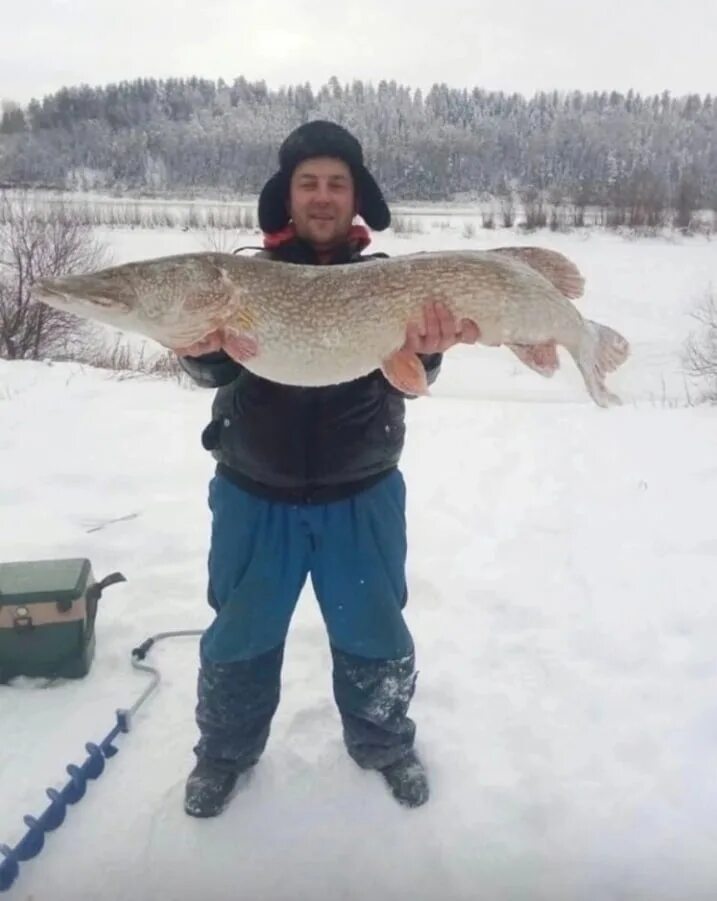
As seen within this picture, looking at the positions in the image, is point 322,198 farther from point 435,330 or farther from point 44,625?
point 44,625

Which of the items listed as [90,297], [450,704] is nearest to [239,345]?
[90,297]

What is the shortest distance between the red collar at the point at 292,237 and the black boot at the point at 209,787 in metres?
1.46

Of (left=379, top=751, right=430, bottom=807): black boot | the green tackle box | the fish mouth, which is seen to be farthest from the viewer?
the green tackle box

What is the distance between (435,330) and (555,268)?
1.56ft

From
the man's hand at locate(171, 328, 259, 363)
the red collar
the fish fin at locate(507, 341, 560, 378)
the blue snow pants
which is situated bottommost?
the blue snow pants

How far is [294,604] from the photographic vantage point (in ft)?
7.00

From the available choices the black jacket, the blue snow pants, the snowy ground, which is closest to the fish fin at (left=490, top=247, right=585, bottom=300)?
the black jacket

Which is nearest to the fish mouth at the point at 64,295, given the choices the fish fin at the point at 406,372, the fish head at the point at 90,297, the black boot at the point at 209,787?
the fish head at the point at 90,297

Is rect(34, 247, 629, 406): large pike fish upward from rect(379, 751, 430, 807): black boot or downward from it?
upward

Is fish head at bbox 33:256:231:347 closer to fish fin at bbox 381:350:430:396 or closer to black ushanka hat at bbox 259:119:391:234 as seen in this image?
black ushanka hat at bbox 259:119:391:234

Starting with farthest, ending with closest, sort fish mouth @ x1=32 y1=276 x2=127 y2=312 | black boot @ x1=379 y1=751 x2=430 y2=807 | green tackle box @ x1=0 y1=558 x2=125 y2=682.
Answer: green tackle box @ x1=0 y1=558 x2=125 y2=682, black boot @ x1=379 y1=751 x2=430 y2=807, fish mouth @ x1=32 y1=276 x2=127 y2=312

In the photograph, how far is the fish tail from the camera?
7.23 ft

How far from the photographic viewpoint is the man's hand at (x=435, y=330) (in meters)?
2.02

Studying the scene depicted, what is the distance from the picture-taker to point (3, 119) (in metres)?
73.2
